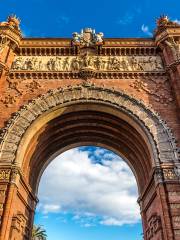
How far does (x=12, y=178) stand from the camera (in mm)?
11859

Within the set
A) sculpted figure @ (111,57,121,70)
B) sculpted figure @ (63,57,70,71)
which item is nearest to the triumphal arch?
sculpted figure @ (111,57,121,70)

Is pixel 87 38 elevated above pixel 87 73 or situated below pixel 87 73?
above

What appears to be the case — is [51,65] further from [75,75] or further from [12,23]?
[12,23]

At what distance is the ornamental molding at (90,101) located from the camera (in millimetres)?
12445

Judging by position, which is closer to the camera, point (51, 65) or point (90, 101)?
point (90, 101)

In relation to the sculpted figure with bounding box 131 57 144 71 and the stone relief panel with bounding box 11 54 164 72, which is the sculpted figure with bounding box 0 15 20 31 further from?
the sculpted figure with bounding box 131 57 144 71

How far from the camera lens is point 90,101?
1436 cm

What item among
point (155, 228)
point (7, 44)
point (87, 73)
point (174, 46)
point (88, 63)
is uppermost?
point (7, 44)

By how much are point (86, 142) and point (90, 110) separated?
3.18 meters

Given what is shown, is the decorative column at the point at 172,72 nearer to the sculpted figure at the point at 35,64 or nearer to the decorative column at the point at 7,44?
the sculpted figure at the point at 35,64

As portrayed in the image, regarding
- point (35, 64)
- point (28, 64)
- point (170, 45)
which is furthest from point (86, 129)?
point (170, 45)

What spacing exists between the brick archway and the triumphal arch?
49mm

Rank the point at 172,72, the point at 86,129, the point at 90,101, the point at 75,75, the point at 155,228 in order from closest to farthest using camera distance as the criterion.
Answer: the point at 155,228
the point at 90,101
the point at 172,72
the point at 75,75
the point at 86,129

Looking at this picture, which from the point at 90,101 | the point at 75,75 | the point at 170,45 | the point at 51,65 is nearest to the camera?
the point at 90,101
